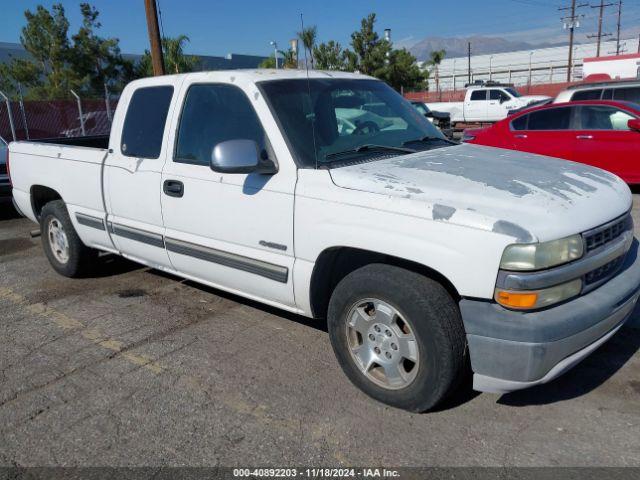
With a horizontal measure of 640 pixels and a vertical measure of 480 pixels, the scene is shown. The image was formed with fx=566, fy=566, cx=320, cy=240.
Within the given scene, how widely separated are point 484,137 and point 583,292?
754 centimetres

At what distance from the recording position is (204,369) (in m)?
3.72

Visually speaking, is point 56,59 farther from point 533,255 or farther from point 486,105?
point 533,255

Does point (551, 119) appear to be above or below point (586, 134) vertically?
above

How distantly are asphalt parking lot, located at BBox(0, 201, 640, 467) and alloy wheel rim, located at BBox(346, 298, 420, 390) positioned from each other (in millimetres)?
210

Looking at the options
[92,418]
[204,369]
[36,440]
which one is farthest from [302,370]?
[36,440]

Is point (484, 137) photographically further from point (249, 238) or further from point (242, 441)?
point (242, 441)

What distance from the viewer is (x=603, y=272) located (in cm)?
302

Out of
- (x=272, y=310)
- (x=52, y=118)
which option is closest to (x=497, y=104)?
(x=52, y=118)

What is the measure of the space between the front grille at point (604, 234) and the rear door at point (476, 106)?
2260 centimetres

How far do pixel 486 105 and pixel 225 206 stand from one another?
2278 cm

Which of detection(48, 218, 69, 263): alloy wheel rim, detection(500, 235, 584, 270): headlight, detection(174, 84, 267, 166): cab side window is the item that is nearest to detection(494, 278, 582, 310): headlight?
detection(500, 235, 584, 270): headlight

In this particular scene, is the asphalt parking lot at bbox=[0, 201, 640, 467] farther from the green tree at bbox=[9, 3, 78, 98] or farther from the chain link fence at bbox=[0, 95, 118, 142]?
the green tree at bbox=[9, 3, 78, 98]

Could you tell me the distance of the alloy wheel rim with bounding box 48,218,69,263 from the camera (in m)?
5.56

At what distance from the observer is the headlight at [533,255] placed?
257 cm
